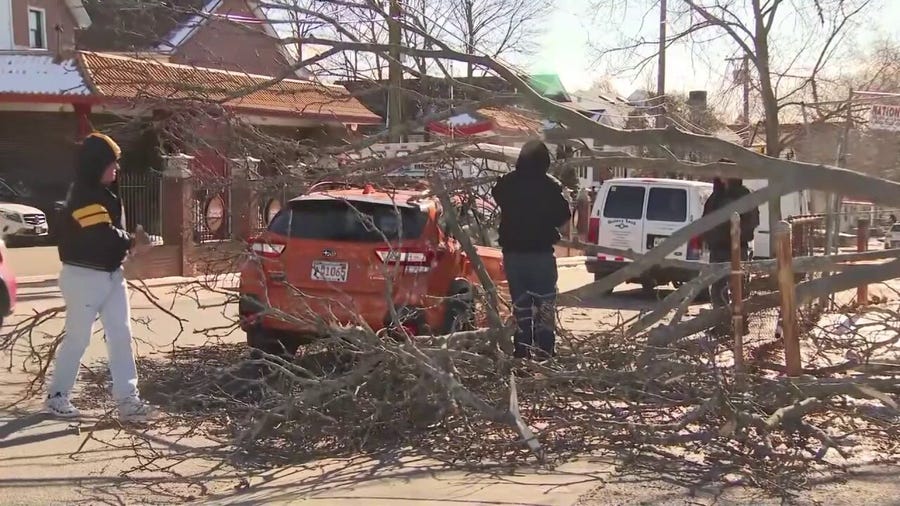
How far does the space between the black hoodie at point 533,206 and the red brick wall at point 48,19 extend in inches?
837

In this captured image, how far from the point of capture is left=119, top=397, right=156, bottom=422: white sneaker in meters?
5.86

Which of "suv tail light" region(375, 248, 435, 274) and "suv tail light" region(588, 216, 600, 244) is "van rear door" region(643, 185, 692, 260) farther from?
"suv tail light" region(375, 248, 435, 274)

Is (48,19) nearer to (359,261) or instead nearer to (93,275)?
(359,261)

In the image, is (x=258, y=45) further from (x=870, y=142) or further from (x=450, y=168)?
(x=870, y=142)

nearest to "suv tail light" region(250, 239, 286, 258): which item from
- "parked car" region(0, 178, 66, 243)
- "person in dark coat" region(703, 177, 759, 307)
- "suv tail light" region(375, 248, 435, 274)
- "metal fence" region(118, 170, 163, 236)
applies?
"suv tail light" region(375, 248, 435, 274)

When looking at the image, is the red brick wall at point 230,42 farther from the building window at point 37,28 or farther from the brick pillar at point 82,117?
the building window at point 37,28

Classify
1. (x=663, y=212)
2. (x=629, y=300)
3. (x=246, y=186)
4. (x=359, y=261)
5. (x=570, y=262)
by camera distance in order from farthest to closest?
(x=570, y=262) → (x=663, y=212) → (x=629, y=300) → (x=359, y=261) → (x=246, y=186)

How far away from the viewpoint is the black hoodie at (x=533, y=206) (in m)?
6.98

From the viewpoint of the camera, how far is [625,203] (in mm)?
14664

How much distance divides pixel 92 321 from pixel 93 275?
297 millimetres

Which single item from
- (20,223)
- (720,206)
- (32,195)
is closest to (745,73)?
(720,206)

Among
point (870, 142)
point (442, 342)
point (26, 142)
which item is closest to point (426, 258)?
point (442, 342)

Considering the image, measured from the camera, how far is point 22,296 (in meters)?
13.7

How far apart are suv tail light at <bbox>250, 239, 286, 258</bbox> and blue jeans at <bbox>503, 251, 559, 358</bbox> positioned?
1.93 metres
